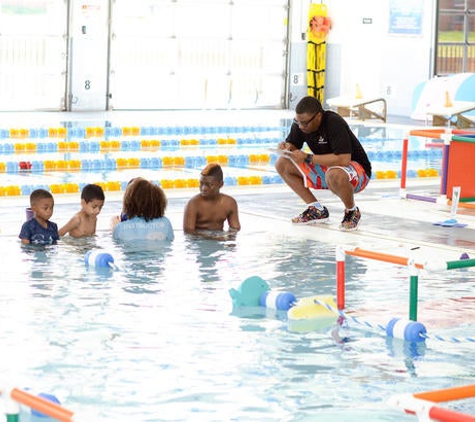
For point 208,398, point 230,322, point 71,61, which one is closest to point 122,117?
point 71,61

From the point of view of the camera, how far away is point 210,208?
8.93 metres

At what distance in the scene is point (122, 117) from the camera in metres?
21.6

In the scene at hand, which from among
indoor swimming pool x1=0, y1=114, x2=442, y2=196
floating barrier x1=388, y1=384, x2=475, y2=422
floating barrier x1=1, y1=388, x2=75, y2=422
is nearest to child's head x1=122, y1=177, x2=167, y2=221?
indoor swimming pool x1=0, y1=114, x2=442, y2=196

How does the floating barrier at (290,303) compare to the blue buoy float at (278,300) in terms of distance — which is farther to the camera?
the blue buoy float at (278,300)

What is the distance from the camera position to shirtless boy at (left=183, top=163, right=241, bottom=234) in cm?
874

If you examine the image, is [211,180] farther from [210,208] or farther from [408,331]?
[408,331]

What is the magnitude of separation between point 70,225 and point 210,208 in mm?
1082

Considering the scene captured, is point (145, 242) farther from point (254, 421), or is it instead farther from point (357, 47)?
point (357, 47)

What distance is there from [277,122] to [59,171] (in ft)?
28.4

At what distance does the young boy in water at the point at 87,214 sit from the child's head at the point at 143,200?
0.20 m

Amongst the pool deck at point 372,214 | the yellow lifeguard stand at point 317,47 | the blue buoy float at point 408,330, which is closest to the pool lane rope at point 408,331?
the blue buoy float at point 408,330

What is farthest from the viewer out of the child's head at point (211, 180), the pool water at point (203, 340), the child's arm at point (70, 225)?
the child's head at point (211, 180)

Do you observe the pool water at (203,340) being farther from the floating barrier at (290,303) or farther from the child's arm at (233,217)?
the child's arm at (233,217)

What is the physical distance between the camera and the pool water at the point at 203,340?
15.8 feet
